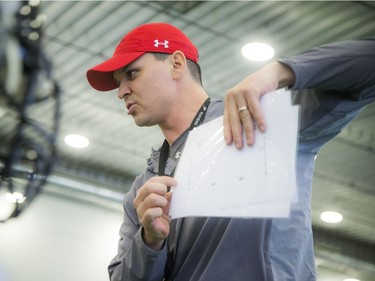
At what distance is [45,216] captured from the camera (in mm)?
10367

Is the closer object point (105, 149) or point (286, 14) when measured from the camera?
point (286, 14)

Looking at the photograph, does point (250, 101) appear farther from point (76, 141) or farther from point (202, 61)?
point (76, 141)

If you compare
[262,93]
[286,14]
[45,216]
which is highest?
[286,14]

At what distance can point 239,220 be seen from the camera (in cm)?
137

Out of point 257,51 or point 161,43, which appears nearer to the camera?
point 161,43

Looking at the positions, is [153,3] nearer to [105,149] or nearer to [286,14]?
[286,14]

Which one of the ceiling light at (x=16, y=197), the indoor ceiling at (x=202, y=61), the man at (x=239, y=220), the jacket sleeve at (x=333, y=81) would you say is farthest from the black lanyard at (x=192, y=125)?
the indoor ceiling at (x=202, y=61)

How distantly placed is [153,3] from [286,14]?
1315 mm

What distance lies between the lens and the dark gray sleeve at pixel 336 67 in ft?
3.90

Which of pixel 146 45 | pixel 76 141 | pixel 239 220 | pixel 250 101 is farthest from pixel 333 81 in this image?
pixel 76 141

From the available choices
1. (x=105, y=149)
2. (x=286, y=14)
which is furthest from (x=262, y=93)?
(x=105, y=149)

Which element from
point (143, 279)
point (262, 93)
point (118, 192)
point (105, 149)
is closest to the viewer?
point (262, 93)

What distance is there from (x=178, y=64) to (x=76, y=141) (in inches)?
309

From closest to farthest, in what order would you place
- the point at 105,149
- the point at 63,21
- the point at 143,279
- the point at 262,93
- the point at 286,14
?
1. the point at 262,93
2. the point at 143,279
3. the point at 286,14
4. the point at 63,21
5. the point at 105,149
